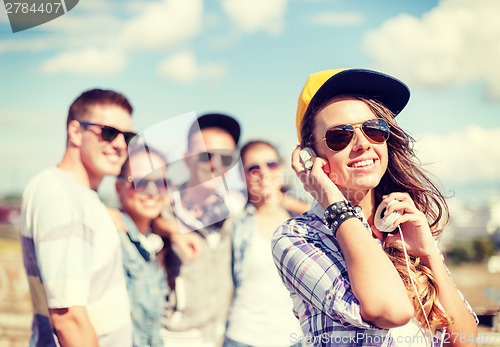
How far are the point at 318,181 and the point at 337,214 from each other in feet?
0.66

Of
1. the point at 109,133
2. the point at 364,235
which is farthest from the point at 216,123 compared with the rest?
the point at 364,235

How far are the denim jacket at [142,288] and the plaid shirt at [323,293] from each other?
1551mm

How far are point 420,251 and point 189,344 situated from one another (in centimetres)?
231

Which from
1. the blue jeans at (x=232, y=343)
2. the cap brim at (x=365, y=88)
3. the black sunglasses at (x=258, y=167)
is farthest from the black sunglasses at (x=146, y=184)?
the cap brim at (x=365, y=88)

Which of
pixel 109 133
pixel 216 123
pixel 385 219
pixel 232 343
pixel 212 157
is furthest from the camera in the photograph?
pixel 216 123

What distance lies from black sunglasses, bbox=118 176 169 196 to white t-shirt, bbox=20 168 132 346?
0.71 meters

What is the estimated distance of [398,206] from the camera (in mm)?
1569

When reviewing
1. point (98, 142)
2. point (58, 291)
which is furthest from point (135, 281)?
point (98, 142)

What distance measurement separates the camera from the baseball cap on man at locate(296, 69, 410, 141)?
1629 mm

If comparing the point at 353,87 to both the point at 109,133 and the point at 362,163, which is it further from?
the point at 109,133

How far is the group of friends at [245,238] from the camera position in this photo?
143 centimetres

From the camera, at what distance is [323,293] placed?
1.36m

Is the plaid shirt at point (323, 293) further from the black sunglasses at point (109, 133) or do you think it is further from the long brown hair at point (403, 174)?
the black sunglasses at point (109, 133)

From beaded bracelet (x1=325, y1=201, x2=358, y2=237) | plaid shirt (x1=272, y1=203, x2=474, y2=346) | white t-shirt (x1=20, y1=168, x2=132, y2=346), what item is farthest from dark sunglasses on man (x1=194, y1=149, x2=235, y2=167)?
beaded bracelet (x1=325, y1=201, x2=358, y2=237)
